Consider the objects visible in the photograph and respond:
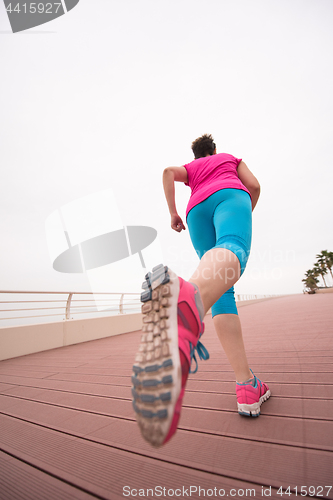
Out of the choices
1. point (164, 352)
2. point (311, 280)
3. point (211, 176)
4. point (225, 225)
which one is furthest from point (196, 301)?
point (311, 280)

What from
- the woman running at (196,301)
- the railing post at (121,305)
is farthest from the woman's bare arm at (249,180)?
the railing post at (121,305)

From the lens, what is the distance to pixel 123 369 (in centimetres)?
181

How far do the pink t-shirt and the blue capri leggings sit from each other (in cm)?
3

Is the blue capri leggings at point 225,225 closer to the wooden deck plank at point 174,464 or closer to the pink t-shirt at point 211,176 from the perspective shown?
the pink t-shirt at point 211,176

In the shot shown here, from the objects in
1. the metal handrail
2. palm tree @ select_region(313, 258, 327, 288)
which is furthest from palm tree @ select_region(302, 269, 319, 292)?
the metal handrail

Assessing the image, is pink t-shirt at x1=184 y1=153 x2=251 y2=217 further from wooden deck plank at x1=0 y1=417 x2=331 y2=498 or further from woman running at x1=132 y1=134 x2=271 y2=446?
wooden deck plank at x1=0 y1=417 x2=331 y2=498

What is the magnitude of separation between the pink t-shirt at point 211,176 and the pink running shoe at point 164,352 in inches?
18.5

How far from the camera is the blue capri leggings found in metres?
0.76

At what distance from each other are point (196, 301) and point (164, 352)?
0.51ft

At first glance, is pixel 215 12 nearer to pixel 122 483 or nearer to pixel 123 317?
pixel 123 317

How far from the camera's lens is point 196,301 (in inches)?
21.9

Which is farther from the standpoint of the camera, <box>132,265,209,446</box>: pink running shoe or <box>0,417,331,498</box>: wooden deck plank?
<box>0,417,331,498</box>: wooden deck plank

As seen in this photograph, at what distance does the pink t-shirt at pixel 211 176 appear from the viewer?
89cm

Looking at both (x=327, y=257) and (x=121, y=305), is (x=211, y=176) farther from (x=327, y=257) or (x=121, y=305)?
(x=327, y=257)
